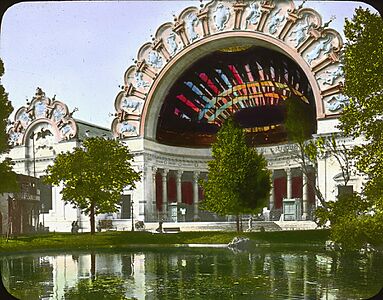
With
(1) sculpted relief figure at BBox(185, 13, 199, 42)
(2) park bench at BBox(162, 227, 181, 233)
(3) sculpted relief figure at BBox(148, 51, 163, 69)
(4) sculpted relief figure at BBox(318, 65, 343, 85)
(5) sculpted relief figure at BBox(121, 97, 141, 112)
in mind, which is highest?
(1) sculpted relief figure at BBox(185, 13, 199, 42)

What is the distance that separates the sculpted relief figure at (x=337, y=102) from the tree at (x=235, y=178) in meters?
0.72

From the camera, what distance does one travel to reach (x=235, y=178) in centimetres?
481

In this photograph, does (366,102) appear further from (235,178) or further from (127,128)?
(127,128)

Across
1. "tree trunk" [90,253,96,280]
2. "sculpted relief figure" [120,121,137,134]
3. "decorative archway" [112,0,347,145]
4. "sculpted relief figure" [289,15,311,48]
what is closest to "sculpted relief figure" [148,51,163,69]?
"decorative archway" [112,0,347,145]

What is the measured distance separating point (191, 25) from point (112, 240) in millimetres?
2018

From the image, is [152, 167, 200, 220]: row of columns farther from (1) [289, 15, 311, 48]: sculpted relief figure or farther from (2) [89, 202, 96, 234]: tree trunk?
(1) [289, 15, 311, 48]: sculpted relief figure

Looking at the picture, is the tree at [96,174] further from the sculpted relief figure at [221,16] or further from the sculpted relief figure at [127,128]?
the sculpted relief figure at [221,16]

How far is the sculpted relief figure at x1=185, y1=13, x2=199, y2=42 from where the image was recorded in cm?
481

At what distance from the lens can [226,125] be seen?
16.0ft

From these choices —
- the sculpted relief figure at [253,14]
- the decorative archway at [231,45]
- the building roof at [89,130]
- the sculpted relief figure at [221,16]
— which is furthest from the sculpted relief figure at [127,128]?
the sculpted relief figure at [253,14]

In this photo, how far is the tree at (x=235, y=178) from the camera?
15.7ft

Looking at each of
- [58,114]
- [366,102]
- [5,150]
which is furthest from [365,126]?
[5,150]

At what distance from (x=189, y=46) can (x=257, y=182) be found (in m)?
1.35

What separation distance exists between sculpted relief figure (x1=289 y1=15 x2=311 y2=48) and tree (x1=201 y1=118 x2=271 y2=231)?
2.96 feet
